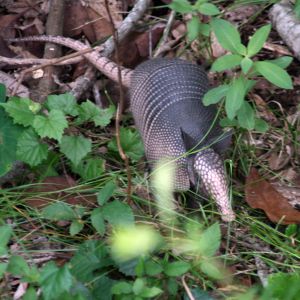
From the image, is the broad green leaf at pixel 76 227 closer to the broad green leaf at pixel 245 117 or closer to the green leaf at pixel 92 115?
the green leaf at pixel 92 115

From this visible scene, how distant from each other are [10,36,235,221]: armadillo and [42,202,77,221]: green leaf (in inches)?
30.5

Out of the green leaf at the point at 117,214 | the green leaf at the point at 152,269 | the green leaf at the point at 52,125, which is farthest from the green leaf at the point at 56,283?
the green leaf at the point at 52,125

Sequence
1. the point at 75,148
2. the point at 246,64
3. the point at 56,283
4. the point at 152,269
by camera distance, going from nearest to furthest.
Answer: the point at 56,283 → the point at 152,269 → the point at 246,64 → the point at 75,148

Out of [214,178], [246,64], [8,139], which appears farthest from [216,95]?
[8,139]

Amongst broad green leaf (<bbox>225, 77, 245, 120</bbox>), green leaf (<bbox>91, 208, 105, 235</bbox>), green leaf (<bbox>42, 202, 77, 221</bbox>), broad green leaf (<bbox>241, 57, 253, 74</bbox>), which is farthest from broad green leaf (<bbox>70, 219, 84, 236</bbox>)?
broad green leaf (<bbox>241, 57, 253, 74</bbox>)

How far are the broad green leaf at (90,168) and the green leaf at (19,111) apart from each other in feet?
1.35

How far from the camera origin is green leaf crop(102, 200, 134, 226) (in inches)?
106

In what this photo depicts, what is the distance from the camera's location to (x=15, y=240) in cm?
315

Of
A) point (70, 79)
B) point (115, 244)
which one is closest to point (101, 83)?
point (70, 79)

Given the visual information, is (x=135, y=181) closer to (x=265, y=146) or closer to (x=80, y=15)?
(x=265, y=146)

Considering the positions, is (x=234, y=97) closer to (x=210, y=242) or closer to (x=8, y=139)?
(x=210, y=242)

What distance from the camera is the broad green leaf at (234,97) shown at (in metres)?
2.85

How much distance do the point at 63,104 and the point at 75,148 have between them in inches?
9.8

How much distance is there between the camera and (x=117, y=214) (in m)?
2.71
